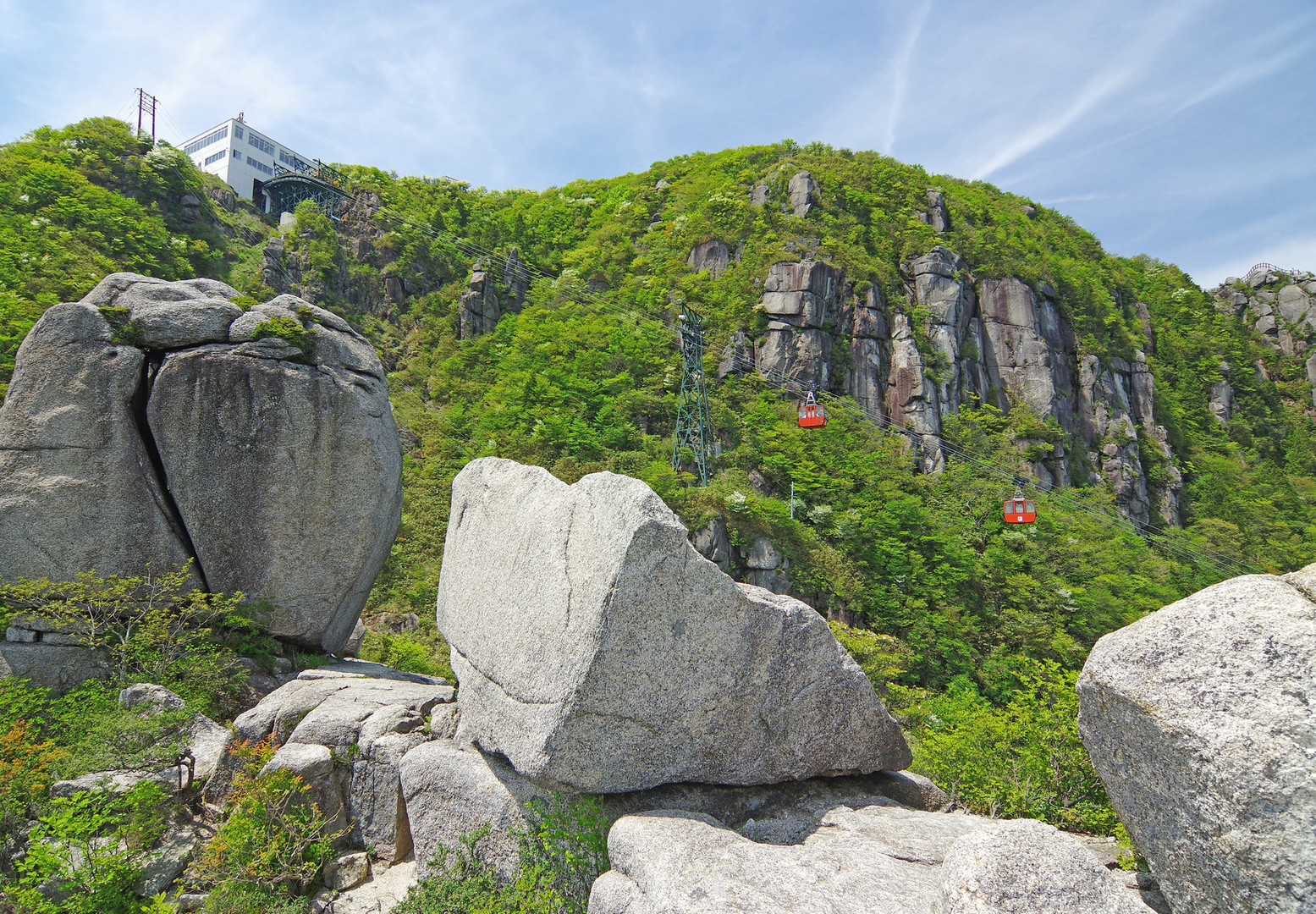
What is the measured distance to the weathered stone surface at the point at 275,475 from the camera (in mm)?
9367

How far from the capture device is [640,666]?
4.95 meters

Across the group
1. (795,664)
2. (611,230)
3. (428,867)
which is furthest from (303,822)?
(611,230)

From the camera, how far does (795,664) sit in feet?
18.3

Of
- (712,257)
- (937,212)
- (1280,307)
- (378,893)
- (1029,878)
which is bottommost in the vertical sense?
(378,893)

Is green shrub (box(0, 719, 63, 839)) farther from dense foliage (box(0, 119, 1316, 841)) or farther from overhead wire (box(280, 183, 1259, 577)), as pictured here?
overhead wire (box(280, 183, 1259, 577))

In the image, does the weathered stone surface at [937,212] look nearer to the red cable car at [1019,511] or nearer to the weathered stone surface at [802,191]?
the weathered stone surface at [802,191]

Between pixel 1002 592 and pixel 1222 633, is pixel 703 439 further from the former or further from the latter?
pixel 1222 633

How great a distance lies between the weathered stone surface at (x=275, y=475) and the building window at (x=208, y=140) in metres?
62.3

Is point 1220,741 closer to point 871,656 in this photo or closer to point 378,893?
point 378,893

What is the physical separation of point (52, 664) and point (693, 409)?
1074 inches

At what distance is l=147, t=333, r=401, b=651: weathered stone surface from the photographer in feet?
30.7

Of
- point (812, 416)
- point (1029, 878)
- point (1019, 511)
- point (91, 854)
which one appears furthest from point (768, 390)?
point (1029, 878)

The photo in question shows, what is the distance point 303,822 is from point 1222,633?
6946mm

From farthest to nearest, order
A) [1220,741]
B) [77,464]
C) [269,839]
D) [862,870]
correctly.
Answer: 1. [77,464]
2. [269,839]
3. [862,870]
4. [1220,741]
